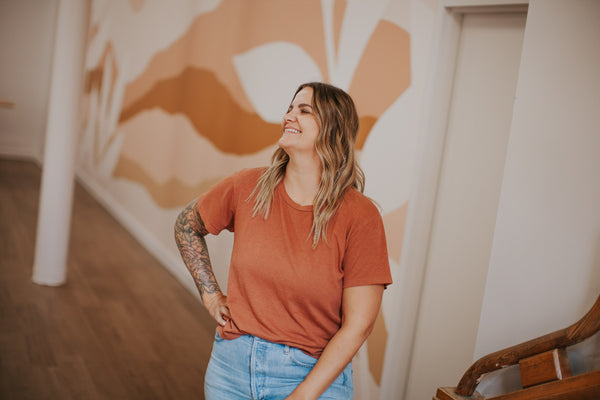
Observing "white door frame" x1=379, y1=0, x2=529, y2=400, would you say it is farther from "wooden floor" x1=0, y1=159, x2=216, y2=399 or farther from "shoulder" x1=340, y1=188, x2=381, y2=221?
"shoulder" x1=340, y1=188, x2=381, y2=221

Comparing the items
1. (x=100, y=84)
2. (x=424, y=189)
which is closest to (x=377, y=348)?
(x=424, y=189)

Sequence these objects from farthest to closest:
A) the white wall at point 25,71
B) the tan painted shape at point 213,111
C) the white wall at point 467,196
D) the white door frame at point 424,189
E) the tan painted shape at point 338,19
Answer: the white wall at point 25,71 → the tan painted shape at point 213,111 → the tan painted shape at point 338,19 → the white door frame at point 424,189 → the white wall at point 467,196

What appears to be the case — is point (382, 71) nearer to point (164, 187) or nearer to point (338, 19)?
point (338, 19)

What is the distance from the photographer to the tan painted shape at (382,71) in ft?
9.62

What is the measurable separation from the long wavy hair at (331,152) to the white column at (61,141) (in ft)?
10.2

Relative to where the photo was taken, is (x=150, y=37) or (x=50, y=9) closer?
(x=150, y=37)

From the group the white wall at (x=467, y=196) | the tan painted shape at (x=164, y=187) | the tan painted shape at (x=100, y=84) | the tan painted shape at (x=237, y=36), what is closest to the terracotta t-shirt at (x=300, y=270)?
the white wall at (x=467, y=196)

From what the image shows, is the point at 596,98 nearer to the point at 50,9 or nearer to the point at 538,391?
the point at 538,391

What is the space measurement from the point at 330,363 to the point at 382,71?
6.05 feet

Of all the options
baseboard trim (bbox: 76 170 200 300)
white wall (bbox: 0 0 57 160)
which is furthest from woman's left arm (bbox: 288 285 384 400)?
white wall (bbox: 0 0 57 160)

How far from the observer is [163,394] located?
3.23 m

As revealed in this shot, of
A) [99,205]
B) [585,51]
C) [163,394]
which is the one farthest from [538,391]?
[99,205]

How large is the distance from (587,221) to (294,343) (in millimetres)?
936

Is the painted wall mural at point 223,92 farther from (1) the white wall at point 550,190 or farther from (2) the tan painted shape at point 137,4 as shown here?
(1) the white wall at point 550,190
